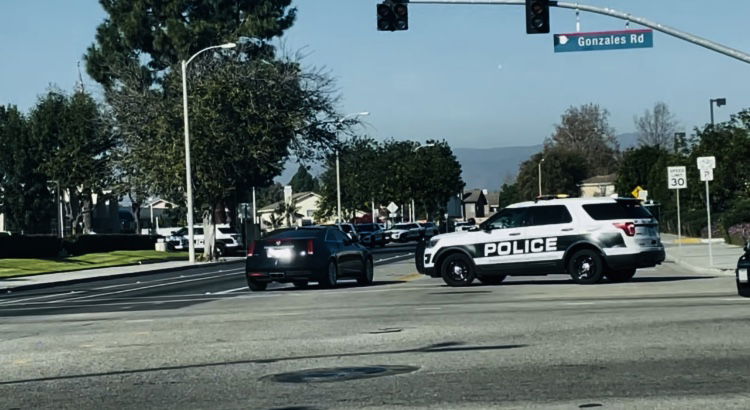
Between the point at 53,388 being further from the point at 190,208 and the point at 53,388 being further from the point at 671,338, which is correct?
the point at 190,208

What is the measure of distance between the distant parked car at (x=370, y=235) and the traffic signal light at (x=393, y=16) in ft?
162

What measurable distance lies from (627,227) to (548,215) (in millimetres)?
1705

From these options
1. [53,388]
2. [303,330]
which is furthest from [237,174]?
[53,388]

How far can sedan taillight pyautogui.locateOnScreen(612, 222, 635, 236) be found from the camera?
2533 centimetres

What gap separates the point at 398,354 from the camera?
42.5ft

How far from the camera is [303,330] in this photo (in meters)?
16.2

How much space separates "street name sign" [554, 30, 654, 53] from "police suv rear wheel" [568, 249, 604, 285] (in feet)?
15.9

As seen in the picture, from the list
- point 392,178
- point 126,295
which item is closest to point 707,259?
point 126,295

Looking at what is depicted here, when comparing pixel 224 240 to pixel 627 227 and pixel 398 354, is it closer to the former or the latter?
pixel 627 227

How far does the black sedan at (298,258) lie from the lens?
1091 inches

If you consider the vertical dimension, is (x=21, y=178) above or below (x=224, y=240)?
above

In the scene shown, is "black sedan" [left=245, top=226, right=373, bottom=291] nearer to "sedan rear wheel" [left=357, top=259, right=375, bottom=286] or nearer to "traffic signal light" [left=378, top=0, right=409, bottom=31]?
"sedan rear wheel" [left=357, top=259, right=375, bottom=286]

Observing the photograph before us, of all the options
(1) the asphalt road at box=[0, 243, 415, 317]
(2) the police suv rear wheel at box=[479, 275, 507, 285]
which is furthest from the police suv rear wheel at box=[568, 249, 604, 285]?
(1) the asphalt road at box=[0, 243, 415, 317]

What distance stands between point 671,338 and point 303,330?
5.03 metres
